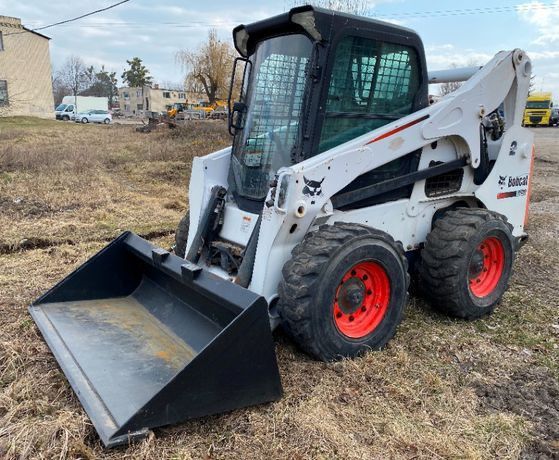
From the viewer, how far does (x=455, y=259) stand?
4.21 m

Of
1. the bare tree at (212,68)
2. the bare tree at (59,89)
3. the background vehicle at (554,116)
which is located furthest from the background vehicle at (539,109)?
the bare tree at (59,89)

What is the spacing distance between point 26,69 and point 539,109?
38820mm

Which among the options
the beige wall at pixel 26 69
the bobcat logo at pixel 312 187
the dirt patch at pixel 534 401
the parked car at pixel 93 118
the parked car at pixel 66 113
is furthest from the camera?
the parked car at pixel 66 113

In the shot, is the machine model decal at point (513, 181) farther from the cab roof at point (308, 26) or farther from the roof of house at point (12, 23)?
the roof of house at point (12, 23)

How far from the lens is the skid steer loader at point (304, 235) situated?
299 centimetres

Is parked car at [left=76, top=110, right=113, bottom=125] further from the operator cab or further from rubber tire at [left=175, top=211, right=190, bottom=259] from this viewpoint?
the operator cab

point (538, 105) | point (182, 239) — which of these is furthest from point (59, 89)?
point (182, 239)

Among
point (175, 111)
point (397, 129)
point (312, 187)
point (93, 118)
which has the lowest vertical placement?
point (93, 118)

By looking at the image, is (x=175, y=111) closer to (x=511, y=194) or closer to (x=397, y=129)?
(x=511, y=194)

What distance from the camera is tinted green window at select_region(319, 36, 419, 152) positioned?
3830 mm

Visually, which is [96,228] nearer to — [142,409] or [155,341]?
[155,341]

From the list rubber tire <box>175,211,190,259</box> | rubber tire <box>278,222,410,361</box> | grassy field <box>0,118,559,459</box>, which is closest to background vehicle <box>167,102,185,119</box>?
rubber tire <box>175,211,190,259</box>

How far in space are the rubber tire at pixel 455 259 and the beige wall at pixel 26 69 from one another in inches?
1563

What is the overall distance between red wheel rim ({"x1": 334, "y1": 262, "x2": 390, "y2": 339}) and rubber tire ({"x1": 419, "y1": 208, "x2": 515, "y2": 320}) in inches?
28.5
